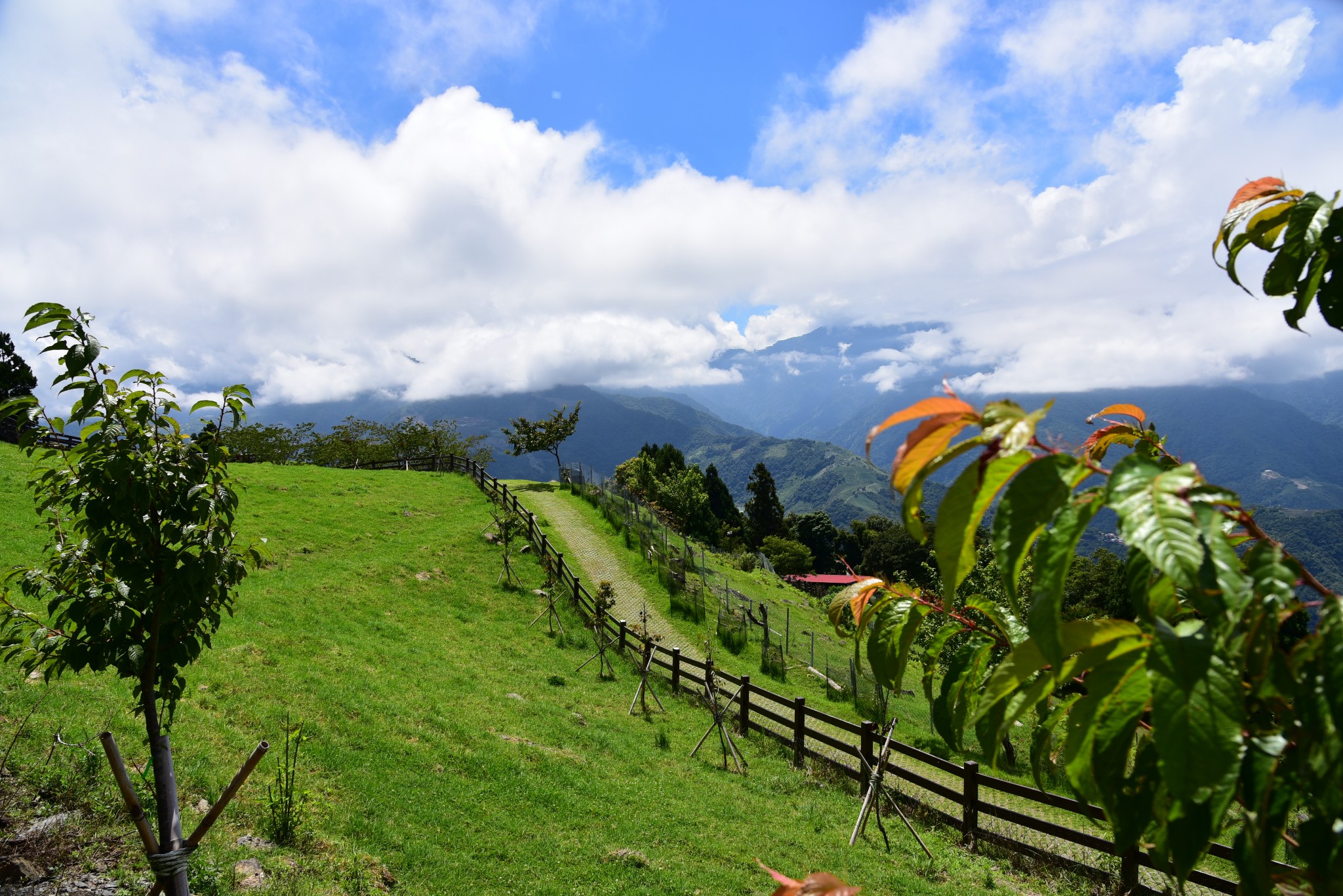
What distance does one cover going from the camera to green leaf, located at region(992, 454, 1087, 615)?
87cm

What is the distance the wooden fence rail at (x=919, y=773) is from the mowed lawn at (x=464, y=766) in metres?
0.51

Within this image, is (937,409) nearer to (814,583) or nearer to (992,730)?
(992,730)

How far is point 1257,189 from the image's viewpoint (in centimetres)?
141

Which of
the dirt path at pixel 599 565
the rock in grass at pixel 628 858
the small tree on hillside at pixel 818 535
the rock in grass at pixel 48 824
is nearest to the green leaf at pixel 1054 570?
the rock in grass at pixel 48 824

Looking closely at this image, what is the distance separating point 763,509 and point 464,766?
75177 millimetres

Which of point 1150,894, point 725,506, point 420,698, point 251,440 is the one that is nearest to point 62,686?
point 420,698

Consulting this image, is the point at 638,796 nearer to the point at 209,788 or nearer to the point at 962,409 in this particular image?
the point at 209,788

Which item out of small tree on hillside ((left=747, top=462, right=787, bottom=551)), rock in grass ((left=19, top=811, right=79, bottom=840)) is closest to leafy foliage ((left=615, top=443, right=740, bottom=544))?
small tree on hillside ((left=747, top=462, right=787, bottom=551))

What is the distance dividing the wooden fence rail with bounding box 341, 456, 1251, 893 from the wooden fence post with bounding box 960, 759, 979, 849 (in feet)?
0.03

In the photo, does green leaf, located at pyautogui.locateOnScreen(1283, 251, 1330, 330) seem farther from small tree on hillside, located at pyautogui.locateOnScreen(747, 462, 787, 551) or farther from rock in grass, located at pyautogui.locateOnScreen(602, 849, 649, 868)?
small tree on hillside, located at pyautogui.locateOnScreen(747, 462, 787, 551)

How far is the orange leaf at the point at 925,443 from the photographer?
1.00 metres

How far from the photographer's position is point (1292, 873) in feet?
3.63

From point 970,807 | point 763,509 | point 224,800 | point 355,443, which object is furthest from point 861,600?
point 763,509

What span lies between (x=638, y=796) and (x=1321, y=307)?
10347 millimetres
